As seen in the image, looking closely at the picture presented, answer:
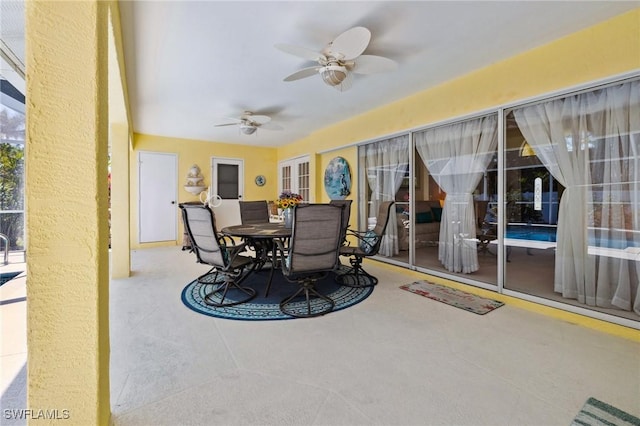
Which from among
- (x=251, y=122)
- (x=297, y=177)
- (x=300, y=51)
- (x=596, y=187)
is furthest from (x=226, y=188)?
(x=596, y=187)

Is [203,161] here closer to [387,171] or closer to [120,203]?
[120,203]

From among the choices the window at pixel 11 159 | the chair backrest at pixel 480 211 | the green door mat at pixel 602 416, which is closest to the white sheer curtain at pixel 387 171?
the chair backrest at pixel 480 211

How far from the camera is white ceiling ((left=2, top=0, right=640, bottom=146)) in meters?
2.14

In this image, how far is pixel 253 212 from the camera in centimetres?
468

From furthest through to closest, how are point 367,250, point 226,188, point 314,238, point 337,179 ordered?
point 226,188
point 337,179
point 367,250
point 314,238

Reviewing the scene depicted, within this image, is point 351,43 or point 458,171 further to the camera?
point 458,171

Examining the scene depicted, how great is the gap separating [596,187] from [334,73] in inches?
100.0

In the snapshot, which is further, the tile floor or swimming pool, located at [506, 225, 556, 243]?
swimming pool, located at [506, 225, 556, 243]

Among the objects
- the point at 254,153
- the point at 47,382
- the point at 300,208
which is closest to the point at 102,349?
the point at 47,382

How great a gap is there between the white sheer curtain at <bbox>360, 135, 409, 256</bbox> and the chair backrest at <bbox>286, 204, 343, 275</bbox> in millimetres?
2091

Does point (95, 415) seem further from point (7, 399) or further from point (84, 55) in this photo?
point (84, 55)

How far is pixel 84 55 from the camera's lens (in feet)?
3.56

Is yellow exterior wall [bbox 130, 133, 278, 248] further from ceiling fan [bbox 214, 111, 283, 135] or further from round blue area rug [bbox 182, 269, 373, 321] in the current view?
round blue area rug [bbox 182, 269, 373, 321]

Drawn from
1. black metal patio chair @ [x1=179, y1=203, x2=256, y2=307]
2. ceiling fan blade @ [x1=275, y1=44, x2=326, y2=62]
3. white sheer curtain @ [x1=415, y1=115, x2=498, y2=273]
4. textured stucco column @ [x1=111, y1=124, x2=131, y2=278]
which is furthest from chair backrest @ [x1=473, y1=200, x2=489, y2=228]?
textured stucco column @ [x1=111, y1=124, x2=131, y2=278]
